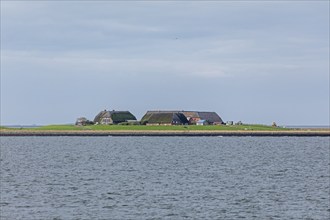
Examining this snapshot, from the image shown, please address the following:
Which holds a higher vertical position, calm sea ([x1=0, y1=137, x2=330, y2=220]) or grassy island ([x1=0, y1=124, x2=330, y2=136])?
grassy island ([x1=0, y1=124, x2=330, y2=136])

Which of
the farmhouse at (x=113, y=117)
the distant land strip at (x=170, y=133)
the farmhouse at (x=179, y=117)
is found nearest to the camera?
the distant land strip at (x=170, y=133)

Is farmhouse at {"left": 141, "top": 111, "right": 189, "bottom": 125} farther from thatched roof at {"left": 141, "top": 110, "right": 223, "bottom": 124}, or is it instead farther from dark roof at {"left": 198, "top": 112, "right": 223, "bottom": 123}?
dark roof at {"left": 198, "top": 112, "right": 223, "bottom": 123}

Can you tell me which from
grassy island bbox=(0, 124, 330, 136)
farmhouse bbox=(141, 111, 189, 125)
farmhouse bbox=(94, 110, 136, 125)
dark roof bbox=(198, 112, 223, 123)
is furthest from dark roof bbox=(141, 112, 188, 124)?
grassy island bbox=(0, 124, 330, 136)

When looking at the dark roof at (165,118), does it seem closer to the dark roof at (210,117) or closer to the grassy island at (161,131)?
the dark roof at (210,117)

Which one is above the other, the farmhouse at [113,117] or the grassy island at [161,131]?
the farmhouse at [113,117]

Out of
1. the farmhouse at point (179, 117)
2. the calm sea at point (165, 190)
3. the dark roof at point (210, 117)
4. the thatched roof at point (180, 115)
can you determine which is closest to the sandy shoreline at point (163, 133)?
the farmhouse at point (179, 117)

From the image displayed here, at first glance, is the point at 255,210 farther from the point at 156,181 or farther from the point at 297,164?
the point at 297,164

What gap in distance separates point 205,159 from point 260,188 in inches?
1105

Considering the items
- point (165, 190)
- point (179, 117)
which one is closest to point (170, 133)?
point (179, 117)

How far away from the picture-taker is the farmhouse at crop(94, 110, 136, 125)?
A: 18488 centimetres

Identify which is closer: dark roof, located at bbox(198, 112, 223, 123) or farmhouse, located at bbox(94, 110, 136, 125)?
farmhouse, located at bbox(94, 110, 136, 125)

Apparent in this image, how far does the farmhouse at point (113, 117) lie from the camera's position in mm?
184875

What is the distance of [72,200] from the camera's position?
35.6 meters

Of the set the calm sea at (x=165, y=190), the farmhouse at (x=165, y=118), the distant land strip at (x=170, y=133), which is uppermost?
the farmhouse at (x=165, y=118)
